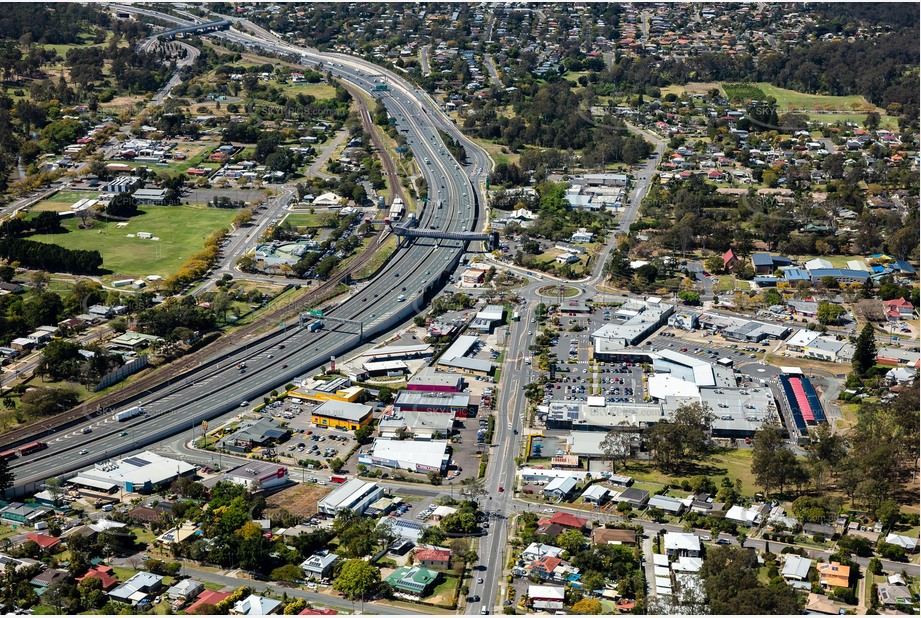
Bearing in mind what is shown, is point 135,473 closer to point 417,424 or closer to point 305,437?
point 305,437

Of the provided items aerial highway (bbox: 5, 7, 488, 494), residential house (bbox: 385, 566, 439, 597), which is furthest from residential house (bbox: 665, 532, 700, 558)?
aerial highway (bbox: 5, 7, 488, 494)

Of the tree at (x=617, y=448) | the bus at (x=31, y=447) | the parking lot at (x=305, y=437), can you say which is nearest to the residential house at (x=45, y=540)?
the bus at (x=31, y=447)

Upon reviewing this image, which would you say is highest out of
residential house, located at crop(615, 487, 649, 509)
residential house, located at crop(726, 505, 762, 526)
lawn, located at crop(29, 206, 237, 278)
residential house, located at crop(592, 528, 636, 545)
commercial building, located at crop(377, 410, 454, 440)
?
lawn, located at crop(29, 206, 237, 278)

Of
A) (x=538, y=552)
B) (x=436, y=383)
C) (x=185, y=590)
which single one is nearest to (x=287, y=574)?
(x=185, y=590)

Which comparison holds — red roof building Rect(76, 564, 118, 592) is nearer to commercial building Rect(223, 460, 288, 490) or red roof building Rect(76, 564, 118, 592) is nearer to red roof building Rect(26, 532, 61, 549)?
red roof building Rect(26, 532, 61, 549)

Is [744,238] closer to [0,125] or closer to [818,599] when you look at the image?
[818,599]

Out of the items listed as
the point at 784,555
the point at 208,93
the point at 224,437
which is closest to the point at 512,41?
the point at 208,93
